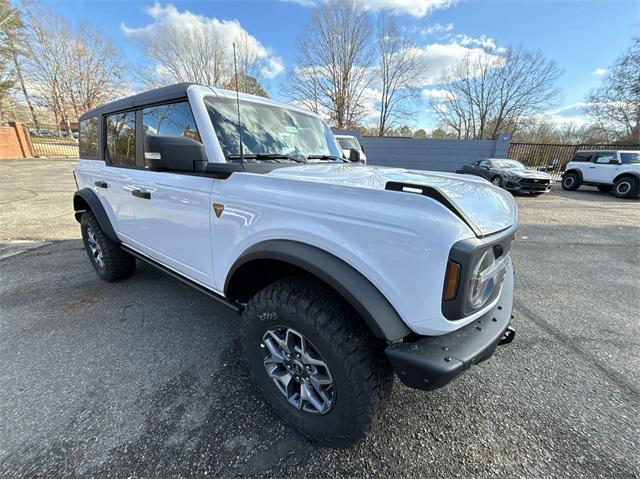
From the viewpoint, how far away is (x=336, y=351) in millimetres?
1387

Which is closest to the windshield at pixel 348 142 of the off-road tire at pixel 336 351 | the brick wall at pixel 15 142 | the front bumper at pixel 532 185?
the front bumper at pixel 532 185

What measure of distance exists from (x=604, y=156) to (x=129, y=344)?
16.8 meters

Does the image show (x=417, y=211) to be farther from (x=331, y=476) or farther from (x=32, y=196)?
(x=32, y=196)

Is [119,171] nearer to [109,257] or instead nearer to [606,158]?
[109,257]

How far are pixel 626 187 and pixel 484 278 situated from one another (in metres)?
15.0

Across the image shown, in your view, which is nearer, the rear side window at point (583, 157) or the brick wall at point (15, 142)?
the rear side window at point (583, 157)

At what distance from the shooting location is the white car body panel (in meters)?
1.18

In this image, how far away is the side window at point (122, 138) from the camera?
264 centimetres

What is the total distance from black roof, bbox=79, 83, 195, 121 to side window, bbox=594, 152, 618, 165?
15958 mm

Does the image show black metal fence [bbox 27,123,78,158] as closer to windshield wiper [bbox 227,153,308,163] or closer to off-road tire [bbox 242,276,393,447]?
windshield wiper [bbox 227,153,308,163]

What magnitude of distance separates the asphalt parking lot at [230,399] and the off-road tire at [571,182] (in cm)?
1235

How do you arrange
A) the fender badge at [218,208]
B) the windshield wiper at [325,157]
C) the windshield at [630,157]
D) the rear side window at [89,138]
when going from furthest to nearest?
1. the windshield at [630,157]
2. the rear side window at [89,138]
3. the windshield wiper at [325,157]
4. the fender badge at [218,208]

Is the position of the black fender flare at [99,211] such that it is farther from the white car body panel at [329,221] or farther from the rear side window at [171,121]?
the rear side window at [171,121]

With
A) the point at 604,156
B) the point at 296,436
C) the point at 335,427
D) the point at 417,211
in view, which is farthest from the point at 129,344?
the point at 604,156
